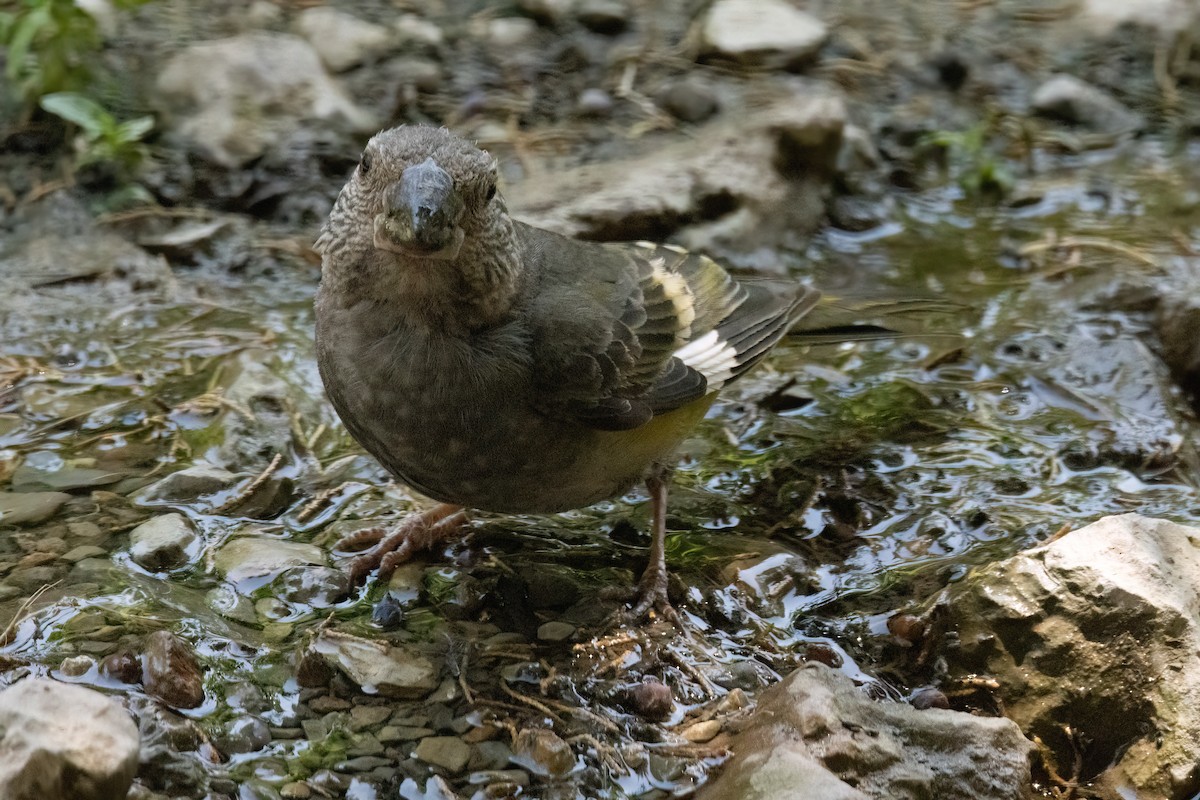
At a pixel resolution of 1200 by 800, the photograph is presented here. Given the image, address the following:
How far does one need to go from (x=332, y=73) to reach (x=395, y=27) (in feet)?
1.80

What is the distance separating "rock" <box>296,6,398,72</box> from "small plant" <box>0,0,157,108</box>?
3.64 ft

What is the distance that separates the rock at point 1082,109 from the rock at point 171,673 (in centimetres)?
584

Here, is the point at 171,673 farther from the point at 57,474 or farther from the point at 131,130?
the point at 131,130

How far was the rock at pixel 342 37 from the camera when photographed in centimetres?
693

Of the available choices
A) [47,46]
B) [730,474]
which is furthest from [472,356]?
[47,46]

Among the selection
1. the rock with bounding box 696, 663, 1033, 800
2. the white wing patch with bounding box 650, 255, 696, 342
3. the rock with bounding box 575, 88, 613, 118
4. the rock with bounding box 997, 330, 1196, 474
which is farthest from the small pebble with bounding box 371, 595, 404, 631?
the rock with bounding box 575, 88, 613, 118

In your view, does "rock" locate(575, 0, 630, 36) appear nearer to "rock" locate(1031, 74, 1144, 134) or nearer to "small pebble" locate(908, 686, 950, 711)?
"rock" locate(1031, 74, 1144, 134)

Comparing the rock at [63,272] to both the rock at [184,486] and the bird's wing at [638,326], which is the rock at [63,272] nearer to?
the rock at [184,486]

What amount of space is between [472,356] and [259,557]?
0.95 metres

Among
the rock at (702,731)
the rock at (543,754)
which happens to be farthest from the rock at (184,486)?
the rock at (702,731)

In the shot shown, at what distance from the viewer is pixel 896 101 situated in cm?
735

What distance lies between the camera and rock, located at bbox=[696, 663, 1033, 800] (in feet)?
10.1

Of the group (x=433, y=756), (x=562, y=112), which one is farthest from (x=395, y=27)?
(x=433, y=756)

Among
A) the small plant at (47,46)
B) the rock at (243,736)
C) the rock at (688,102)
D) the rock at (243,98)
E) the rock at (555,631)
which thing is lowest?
the rock at (555,631)
